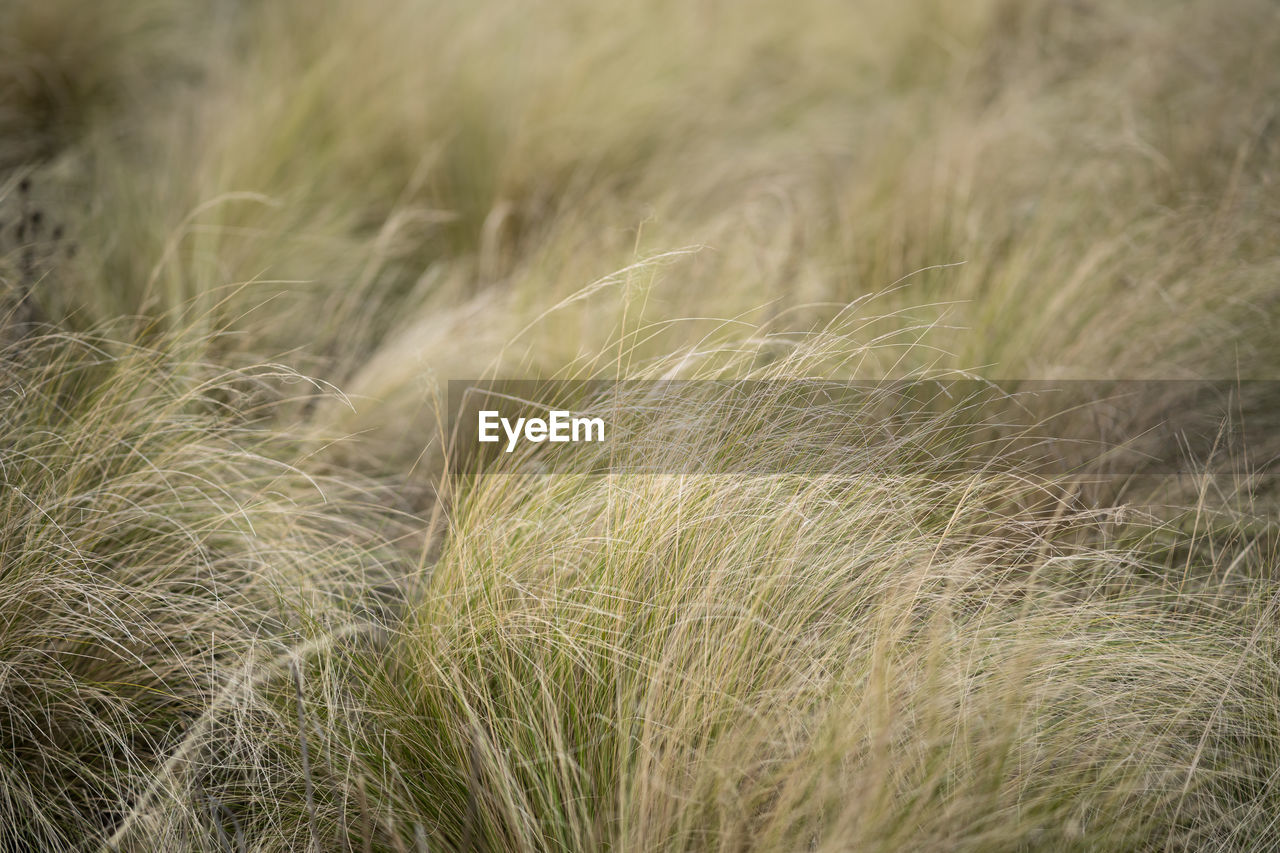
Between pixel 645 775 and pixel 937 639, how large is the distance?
17.9 inches

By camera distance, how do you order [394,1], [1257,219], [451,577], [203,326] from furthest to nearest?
1. [394,1]
2. [1257,219]
3. [203,326]
4. [451,577]

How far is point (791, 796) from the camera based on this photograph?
1259 millimetres

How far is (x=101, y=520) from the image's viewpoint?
67.3 inches

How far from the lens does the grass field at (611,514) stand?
140cm

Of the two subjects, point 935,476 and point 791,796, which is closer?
point 791,796

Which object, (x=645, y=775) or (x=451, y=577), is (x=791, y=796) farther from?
(x=451, y=577)

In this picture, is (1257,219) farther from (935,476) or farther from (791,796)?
(791,796)

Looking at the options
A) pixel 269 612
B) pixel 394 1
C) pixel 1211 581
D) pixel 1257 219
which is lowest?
pixel 1211 581

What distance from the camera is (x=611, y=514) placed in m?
1.64

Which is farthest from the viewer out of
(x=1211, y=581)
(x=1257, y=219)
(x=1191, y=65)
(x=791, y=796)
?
(x=1191, y=65)

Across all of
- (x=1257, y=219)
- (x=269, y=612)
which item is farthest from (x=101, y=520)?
(x=1257, y=219)

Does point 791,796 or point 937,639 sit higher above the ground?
point 937,639

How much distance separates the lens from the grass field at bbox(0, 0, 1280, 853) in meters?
1.40

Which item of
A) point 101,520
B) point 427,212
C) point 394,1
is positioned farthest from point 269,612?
point 394,1
